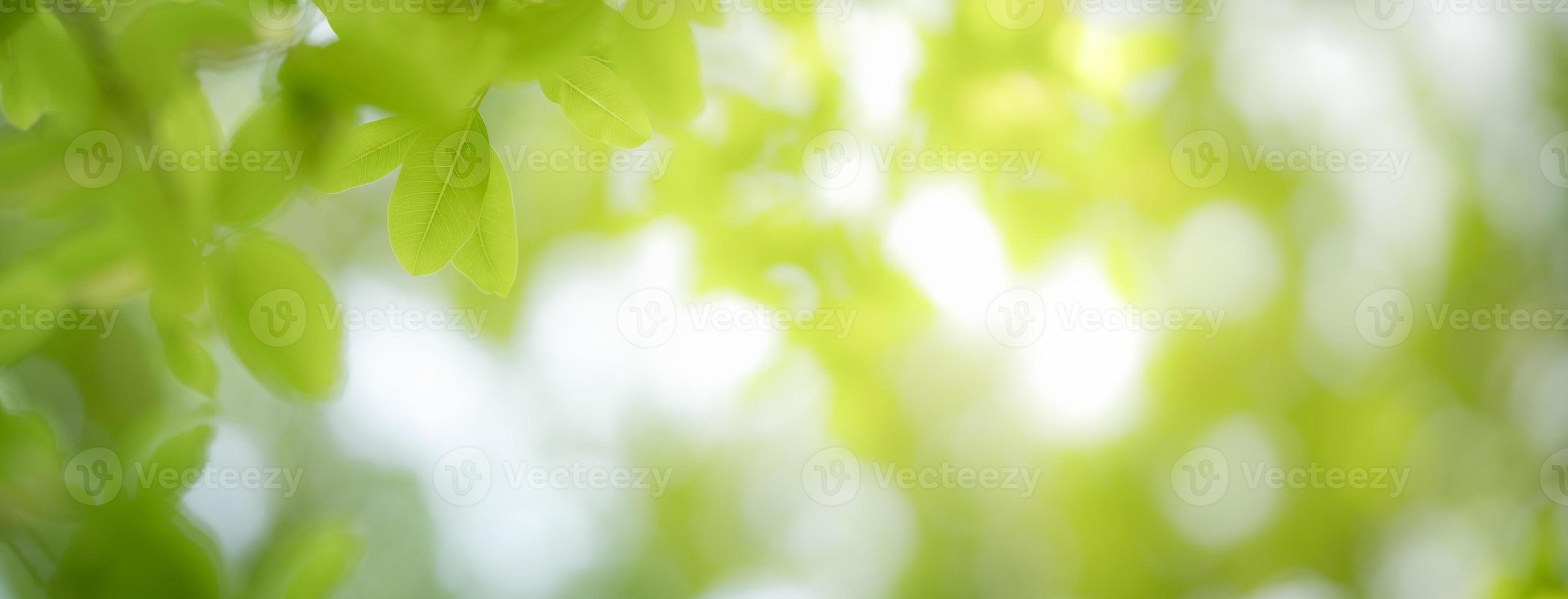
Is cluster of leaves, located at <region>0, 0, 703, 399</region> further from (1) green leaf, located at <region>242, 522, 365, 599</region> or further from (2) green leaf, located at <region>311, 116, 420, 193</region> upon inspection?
(1) green leaf, located at <region>242, 522, 365, 599</region>

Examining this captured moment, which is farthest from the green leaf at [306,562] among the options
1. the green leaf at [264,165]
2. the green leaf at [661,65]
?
the green leaf at [661,65]

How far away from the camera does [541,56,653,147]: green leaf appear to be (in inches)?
27.5

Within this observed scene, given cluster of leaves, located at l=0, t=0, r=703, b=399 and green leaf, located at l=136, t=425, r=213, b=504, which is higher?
cluster of leaves, located at l=0, t=0, r=703, b=399

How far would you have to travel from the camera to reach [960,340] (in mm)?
982

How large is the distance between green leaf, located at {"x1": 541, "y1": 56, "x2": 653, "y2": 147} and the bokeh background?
0.21 m

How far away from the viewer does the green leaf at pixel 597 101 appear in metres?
0.70

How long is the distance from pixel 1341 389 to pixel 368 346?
1225 millimetres

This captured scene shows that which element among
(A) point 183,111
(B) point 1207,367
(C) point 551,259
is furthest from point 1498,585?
(A) point 183,111

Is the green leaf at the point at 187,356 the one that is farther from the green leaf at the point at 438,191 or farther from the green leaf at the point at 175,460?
the green leaf at the point at 438,191

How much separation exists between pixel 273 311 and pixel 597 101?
1.20ft

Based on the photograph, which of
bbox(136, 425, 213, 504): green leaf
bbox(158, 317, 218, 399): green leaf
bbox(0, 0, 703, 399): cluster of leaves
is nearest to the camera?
bbox(0, 0, 703, 399): cluster of leaves

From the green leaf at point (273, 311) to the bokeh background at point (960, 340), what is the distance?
7.0 inches

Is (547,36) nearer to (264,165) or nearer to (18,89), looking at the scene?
(264,165)

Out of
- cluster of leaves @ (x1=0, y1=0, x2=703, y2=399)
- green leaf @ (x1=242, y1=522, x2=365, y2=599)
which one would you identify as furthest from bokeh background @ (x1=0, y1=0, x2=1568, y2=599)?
cluster of leaves @ (x1=0, y1=0, x2=703, y2=399)
